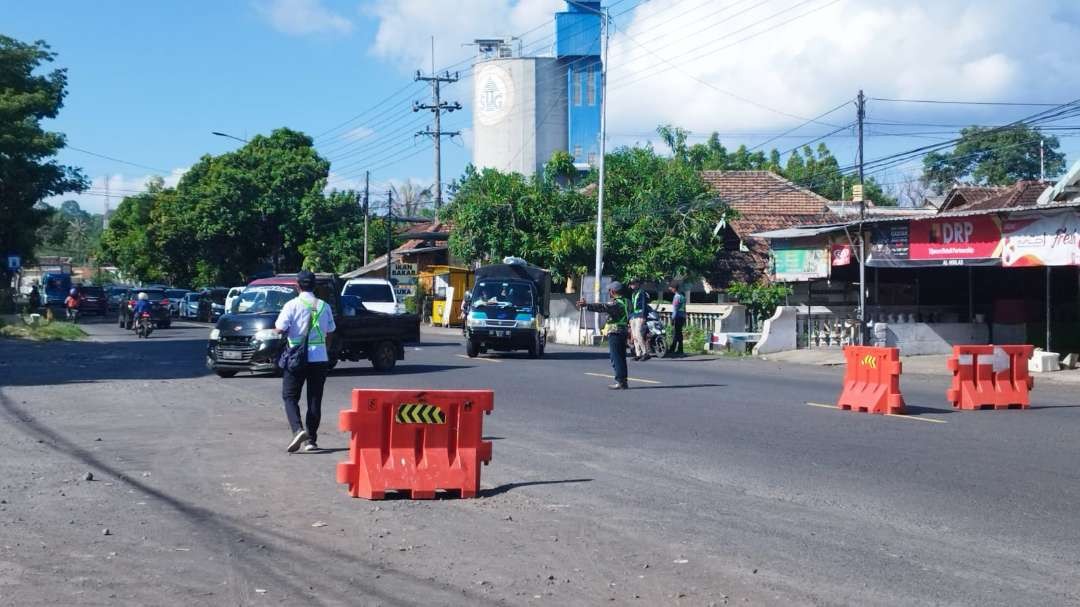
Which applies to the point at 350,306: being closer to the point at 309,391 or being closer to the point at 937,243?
the point at 309,391

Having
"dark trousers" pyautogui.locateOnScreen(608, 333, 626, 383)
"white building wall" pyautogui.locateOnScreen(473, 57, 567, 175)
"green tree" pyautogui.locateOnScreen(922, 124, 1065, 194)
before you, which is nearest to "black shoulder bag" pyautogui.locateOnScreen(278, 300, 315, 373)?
"dark trousers" pyautogui.locateOnScreen(608, 333, 626, 383)

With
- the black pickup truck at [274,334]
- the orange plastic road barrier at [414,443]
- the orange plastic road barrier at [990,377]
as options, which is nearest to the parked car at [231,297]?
the black pickup truck at [274,334]

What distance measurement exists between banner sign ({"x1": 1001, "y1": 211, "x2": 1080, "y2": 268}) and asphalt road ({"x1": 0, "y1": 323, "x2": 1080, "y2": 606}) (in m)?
7.55

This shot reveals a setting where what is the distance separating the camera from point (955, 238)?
85.0 ft

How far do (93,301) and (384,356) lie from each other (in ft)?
145

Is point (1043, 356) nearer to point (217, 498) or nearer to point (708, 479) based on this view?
point (708, 479)

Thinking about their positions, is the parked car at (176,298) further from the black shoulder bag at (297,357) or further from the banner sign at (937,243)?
the black shoulder bag at (297,357)

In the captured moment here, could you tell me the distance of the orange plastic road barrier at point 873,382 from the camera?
15.6 metres

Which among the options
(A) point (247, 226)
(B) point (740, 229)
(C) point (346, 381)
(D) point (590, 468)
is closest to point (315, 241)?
(A) point (247, 226)

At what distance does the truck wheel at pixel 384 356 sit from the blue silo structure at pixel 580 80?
5803cm

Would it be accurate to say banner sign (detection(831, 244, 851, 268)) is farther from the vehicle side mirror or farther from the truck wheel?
the vehicle side mirror

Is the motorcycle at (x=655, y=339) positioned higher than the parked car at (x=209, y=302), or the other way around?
the parked car at (x=209, y=302)

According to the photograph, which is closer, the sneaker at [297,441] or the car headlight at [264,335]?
the sneaker at [297,441]

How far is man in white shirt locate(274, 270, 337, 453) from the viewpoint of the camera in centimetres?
1182
